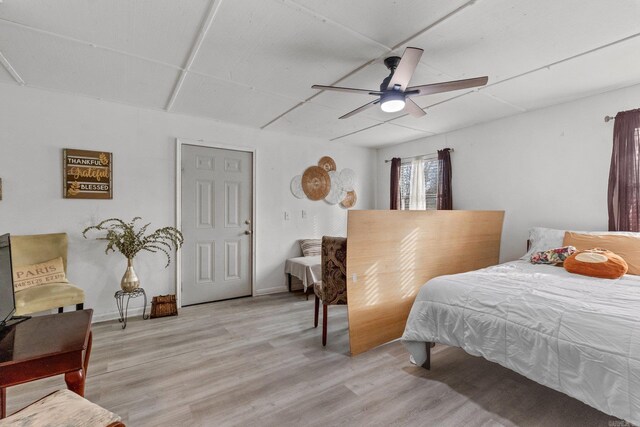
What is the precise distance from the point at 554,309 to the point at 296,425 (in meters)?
1.60

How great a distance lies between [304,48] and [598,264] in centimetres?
285

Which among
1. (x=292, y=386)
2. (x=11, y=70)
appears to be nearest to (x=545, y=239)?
(x=292, y=386)

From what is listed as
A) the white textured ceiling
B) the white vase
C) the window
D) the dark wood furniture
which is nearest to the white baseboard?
the white vase

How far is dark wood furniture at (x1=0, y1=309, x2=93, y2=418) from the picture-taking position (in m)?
1.19

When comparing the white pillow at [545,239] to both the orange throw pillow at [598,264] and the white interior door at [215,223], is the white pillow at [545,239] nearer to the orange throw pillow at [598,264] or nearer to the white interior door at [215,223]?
the orange throw pillow at [598,264]

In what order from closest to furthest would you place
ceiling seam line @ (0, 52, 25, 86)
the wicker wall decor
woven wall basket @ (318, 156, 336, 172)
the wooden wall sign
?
1. ceiling seam line @ (0, 52, 25, 86)
2. the wooden wall sign
3. the wicker wall decor
4. woven wall basket @ (318, 156, 336, 172)

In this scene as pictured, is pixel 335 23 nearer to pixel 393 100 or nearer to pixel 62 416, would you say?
pixel 393 100

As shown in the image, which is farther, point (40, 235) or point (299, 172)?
point (299, 172)

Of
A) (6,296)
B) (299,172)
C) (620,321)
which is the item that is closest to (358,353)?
(620,321)

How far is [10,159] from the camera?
287 cm

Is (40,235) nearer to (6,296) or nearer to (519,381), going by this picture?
(6,296)

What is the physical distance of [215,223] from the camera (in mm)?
4012

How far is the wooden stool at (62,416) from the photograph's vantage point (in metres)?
1.03

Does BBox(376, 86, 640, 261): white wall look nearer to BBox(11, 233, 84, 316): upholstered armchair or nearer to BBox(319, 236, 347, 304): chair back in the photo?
BBox(319, 236, 347, 304): chair back
